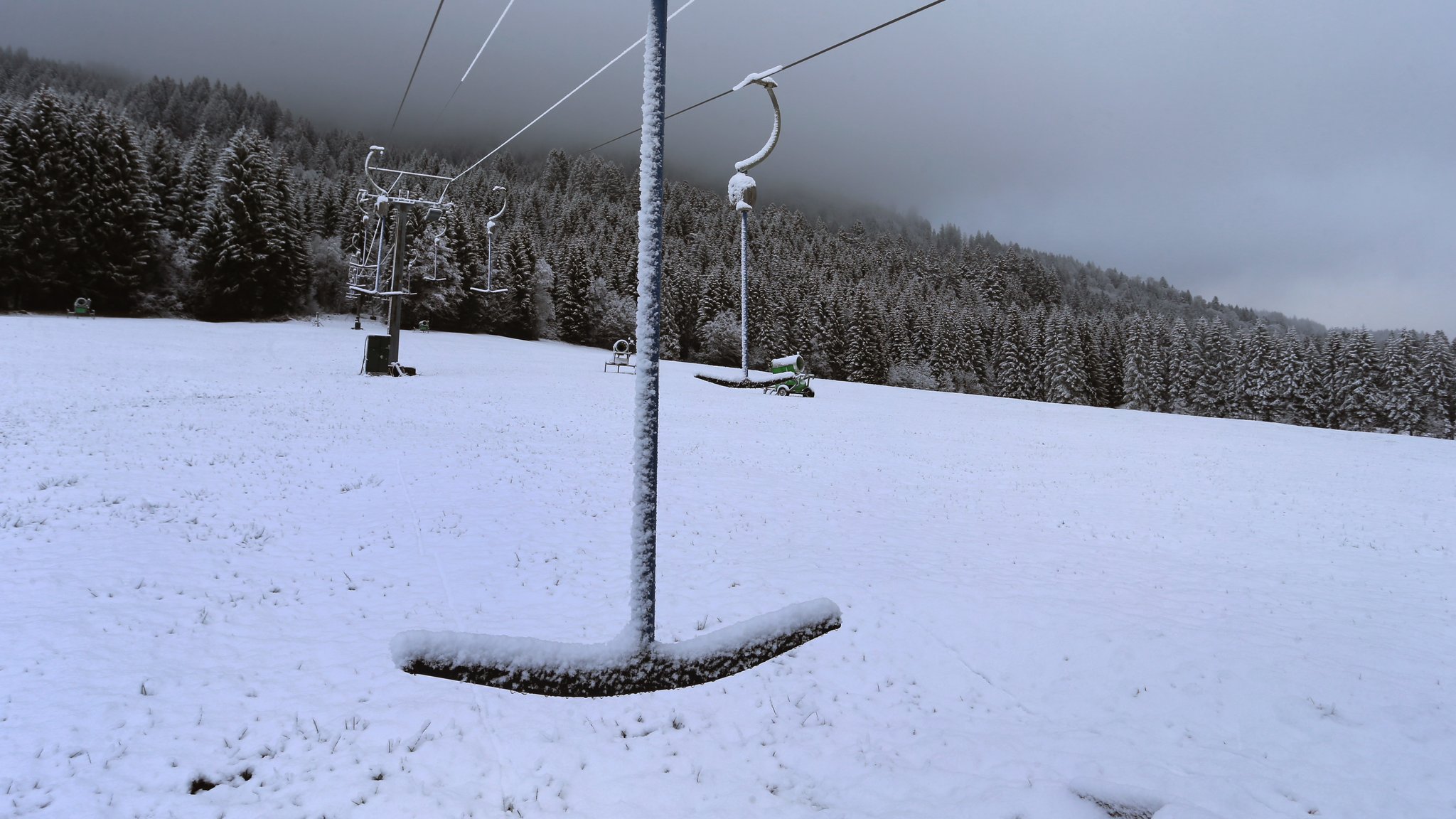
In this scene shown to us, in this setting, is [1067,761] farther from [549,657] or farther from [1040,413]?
[1040,413]

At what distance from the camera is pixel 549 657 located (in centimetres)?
542

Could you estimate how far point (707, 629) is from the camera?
714 centimetres

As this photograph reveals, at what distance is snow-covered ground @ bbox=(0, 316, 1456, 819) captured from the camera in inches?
178

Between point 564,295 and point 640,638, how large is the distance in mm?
68167

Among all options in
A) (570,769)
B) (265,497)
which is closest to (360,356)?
(265,497)

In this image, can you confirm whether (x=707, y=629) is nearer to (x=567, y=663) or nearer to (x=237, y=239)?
(x=567, y=663)

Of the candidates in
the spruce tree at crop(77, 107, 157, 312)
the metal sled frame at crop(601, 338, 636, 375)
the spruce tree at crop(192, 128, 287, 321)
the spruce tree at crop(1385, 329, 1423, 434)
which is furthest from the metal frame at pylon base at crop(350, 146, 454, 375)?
the spruce tree at crop(1385, 329, 1423, 434)

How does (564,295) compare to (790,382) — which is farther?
(564,295)

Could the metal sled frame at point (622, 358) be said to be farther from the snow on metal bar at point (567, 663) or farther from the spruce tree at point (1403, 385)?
the spruce tree at point (1403, 385)

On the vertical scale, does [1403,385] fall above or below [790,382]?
above

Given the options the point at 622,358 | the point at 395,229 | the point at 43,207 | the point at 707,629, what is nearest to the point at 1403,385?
the point at 622,358

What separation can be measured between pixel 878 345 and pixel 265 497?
228ft

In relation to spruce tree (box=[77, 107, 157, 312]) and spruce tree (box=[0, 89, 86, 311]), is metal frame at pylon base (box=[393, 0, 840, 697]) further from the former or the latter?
spruce tree (box=[77, 107, 157, 312])

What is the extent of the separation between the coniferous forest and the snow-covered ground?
1123 inches
